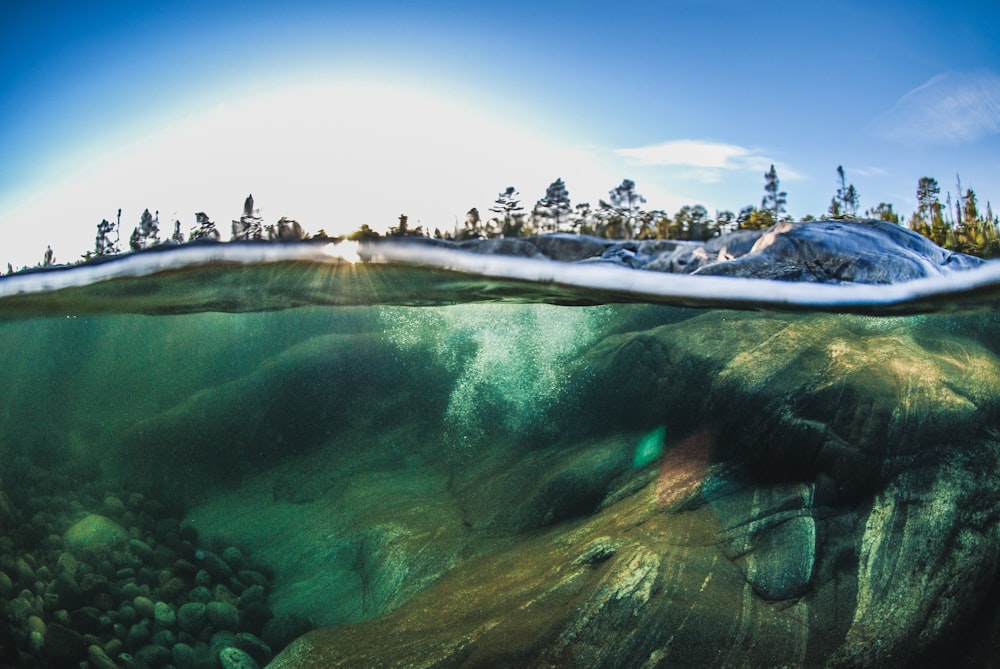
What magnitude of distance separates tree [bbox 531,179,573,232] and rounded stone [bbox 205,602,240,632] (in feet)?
19.8

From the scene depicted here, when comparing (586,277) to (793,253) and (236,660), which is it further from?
(236,660)

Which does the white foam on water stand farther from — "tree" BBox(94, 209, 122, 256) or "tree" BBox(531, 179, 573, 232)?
"tree" BBox(531, 179, 573, 232)

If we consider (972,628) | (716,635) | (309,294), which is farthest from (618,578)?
(309,294)

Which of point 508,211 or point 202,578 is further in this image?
point 508,211

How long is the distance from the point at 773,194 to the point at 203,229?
24.7ft

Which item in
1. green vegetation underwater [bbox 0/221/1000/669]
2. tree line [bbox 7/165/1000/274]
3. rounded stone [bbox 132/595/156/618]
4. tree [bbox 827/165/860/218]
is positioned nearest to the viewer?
green vegetation underwater [bbox 0/221/1000/669]

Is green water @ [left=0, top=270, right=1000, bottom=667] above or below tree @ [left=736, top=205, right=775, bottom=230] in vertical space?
below

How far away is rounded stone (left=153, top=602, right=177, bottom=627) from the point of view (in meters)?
6.47

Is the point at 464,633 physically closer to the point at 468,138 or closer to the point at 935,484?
the point at 935,484

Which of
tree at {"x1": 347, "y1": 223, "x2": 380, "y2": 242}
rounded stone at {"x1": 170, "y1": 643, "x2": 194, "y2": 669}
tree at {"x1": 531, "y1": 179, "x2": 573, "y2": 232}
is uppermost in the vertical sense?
tree at {"x1": 531, "y1": 179, "x2": 573, "y2": 232}

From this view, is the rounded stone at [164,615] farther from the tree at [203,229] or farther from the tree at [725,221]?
the tree at [725,221]

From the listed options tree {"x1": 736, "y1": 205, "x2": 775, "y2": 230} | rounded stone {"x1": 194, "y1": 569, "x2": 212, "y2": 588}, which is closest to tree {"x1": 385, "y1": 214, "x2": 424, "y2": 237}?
tree {"x1": 736, "y1": 205, "x2": 775, "y2": 230}

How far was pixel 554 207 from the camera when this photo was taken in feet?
23.8

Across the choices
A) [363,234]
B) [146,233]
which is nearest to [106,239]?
[146,233]
